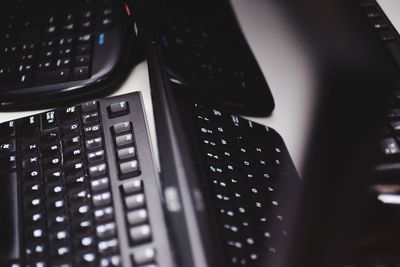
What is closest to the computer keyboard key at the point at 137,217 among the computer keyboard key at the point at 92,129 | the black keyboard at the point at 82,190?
the black keyboard at the point at 82,190

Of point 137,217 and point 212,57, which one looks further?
point 212,57

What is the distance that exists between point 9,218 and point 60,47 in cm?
22

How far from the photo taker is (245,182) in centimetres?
41

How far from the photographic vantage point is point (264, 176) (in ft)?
1.40

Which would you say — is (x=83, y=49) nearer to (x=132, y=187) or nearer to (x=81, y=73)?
(x=81, y=73)

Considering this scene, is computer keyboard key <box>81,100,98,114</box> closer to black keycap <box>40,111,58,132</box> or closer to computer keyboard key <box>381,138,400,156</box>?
black keycap <box>40,111,58,132</box>

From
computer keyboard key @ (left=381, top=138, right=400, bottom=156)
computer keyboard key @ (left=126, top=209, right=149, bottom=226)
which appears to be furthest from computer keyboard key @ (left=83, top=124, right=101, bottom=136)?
computer keyboard key @ (left=381, top=138, right=400, bottom=156)

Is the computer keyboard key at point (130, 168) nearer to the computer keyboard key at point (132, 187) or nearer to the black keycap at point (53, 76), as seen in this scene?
the computer keyboard key at point (132, 187)

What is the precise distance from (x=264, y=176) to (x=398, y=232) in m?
0.13

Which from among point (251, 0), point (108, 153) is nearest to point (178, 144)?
point (108, 153)

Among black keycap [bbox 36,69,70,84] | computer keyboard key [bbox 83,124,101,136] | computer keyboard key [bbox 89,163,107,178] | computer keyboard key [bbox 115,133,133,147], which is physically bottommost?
computer keyboard key [bbox 89,163,107,178]

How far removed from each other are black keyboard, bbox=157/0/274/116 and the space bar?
0.65 feet

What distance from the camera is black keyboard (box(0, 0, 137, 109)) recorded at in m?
0.51

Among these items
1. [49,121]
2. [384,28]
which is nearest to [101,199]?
[49,121]
